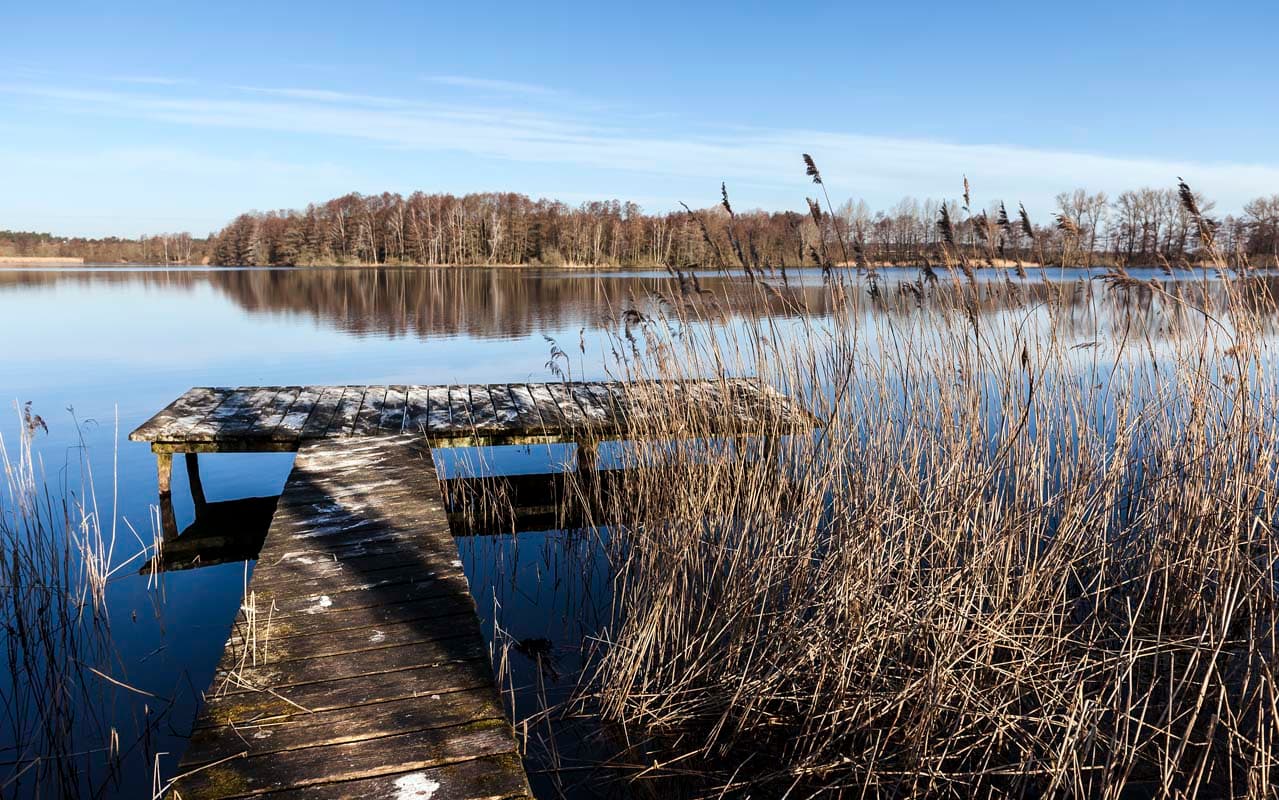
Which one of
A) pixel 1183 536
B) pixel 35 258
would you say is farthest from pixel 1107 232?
pixel 35 258

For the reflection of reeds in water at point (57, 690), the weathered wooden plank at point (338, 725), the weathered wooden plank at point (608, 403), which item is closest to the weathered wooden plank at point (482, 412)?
the weathered wooden plank at point (608, 403)

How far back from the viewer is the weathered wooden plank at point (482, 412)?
597 cm

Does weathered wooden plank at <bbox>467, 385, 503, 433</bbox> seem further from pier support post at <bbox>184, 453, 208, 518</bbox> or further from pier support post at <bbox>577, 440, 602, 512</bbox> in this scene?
pier support post at <bbox>184, 453, 208, 518</bbox>

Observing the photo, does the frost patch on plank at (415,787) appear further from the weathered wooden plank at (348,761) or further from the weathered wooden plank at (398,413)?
the weathered wooden plank at (398,413)

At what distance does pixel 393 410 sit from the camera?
638 cm

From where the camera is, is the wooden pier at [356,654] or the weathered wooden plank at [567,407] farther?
the weathered wooden plank at [567,407]

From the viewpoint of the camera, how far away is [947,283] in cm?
378

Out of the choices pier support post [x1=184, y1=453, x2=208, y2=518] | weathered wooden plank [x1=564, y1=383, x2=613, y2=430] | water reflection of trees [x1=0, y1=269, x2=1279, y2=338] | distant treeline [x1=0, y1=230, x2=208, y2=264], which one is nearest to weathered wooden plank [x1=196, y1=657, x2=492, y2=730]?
water reflection of trees [x1=0, y1=269, x2=1279, y2=338]

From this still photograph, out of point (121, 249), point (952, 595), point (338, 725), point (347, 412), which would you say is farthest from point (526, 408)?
point (121, 249)

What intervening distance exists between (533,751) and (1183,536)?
266 cm

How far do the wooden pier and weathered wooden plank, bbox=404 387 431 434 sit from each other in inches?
17.4

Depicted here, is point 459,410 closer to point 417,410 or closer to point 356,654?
point 417,410

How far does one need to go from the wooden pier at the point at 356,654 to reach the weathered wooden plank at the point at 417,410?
17.4 inches

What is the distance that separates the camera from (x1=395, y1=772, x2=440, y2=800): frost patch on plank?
6.20 ft
